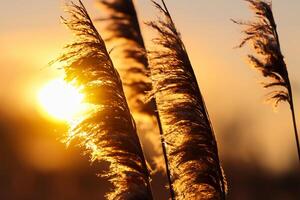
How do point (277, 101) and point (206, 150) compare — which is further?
point (277, 101)

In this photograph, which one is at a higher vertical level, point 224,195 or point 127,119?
point 127,119

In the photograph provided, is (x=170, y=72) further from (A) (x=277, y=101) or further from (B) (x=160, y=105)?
(A) (x=277, y=101)

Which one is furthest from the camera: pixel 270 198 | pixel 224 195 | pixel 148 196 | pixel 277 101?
pixel 270 198

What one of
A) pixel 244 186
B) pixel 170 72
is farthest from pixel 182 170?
pixel 244 186

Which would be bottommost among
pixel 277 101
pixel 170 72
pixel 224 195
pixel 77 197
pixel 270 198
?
pixel 270 198
